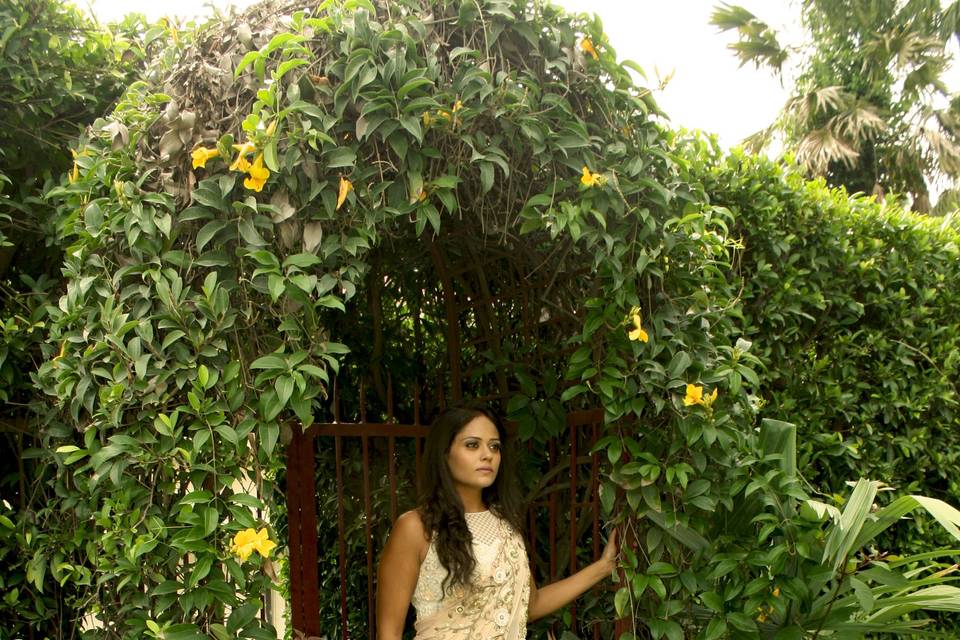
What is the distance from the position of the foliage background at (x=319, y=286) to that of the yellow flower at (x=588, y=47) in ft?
0.04

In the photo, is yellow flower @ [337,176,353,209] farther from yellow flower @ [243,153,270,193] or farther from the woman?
the woman

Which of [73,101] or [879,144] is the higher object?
[879,144]

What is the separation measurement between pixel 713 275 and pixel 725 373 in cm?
35

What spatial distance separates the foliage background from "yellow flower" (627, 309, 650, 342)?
3cm

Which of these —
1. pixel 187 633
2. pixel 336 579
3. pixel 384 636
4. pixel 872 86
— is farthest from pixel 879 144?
pixel 187 633

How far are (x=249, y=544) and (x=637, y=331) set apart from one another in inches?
43.4

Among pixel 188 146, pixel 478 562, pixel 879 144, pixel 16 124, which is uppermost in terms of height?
pixel 879 144

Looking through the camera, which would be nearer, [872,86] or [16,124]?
[16,124]

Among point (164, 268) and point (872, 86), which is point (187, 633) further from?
point (872, 86)

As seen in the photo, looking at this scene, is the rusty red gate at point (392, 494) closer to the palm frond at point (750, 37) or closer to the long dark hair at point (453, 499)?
the long dark hair at point (453, 499)

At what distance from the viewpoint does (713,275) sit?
8.89 feet

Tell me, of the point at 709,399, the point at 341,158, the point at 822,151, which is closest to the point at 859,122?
the point at 822,151

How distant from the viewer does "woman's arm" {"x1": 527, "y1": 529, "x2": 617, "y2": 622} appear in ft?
9.14

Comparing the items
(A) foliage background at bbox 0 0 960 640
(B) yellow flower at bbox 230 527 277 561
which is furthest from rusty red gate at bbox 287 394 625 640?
(B) yellow flower at bbox 230 527 277 561
